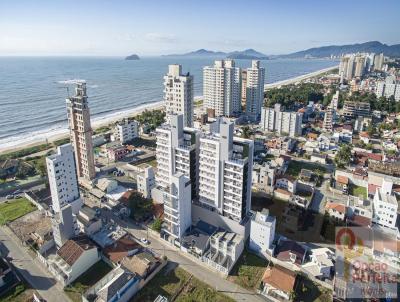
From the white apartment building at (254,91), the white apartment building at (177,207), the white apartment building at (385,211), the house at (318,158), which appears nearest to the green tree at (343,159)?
the house at (318,158)

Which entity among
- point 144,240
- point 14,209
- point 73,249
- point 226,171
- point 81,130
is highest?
point 81,130

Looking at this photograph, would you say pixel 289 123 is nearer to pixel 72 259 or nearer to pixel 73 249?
pixel 73 249

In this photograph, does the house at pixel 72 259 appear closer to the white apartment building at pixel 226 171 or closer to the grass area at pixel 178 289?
the grass area at pixel 178 289

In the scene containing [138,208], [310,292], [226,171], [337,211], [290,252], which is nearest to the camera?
[310,292]

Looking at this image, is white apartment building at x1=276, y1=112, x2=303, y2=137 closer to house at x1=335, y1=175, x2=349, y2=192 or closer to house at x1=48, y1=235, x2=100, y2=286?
house at x1=335, y1=175, x2=349, y2=192

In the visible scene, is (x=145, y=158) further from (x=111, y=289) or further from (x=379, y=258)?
(x=379, y=258)

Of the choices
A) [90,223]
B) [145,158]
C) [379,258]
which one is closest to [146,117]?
[145,158]

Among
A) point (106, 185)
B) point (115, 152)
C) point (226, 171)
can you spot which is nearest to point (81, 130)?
point (106, 185)
